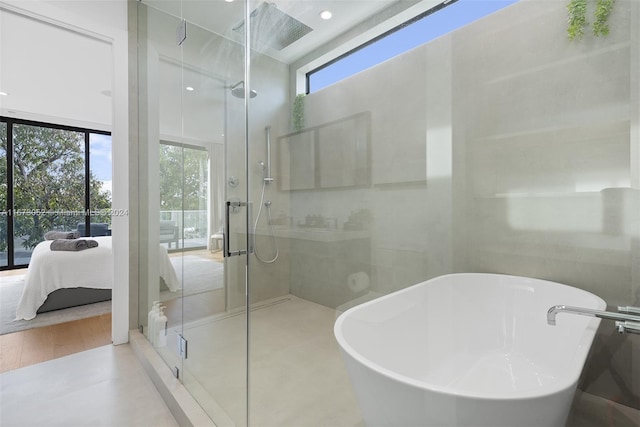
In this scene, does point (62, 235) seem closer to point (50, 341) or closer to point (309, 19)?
point (50, 341)

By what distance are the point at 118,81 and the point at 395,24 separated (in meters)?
2.30

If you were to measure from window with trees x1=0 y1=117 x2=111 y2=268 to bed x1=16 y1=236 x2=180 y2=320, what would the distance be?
152 centimetres

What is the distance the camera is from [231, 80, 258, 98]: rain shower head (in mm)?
1440

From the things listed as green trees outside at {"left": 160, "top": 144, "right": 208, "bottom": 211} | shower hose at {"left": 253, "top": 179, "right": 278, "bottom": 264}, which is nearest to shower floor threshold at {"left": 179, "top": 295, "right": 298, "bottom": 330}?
shower hose at {"left": 253, "top": 179, "right": 278, "bottom": 264}

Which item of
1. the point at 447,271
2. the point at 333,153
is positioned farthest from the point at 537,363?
the point at 333,153

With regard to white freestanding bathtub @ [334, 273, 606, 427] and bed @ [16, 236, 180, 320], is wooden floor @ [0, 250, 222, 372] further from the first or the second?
white freestanding bathtub @ [334, 273, 606, 427]

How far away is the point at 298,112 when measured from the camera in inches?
58.0

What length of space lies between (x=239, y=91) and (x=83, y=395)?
1.98 m

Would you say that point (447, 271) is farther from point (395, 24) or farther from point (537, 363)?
point (395, 24)

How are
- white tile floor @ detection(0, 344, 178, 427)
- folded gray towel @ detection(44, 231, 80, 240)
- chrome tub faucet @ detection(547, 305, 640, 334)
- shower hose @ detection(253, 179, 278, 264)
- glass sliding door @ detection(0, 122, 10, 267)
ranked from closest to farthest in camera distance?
chrome tub faucet @ detection(547, 305, 640, 334) < shower hose @ detection(253, 179, 278, 264) < white tile floor @ detection(0, 344, 178, 427) < folded gray towel @ detection(44, 231, 80, 240) < glass sliding door @ detection(0, 122, 10, 267)

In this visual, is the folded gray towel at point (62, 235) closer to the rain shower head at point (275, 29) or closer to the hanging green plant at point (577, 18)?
the rain shower head at point (275, 29)

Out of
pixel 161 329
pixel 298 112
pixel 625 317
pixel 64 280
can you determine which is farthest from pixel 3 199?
pixel 625 317

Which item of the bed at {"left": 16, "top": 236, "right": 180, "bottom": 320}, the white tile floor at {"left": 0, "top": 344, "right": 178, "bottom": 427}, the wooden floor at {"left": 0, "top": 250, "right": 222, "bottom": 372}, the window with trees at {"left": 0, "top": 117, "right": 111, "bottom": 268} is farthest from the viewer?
the window with trees at {"left": 0, "top": 117, "right": 111, "bottom": 268}

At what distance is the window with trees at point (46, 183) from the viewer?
14.5 ft
